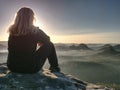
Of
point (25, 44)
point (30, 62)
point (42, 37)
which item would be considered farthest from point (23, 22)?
point (30, 62)

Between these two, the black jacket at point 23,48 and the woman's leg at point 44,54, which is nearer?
the black jacket at point 23,48

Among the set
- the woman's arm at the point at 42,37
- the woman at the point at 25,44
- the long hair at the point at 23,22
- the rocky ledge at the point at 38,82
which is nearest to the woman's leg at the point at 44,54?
the woman at the point at 25,44

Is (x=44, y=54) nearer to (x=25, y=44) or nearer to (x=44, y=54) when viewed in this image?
(x=44, y=54)

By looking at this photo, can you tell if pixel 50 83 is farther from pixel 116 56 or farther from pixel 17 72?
pixel 116 56

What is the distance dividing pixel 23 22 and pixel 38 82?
206 cm

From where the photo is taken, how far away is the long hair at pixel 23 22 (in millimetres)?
10414

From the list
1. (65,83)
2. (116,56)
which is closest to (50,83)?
(65,83)

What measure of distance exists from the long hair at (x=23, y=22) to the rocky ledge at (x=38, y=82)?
148 cm

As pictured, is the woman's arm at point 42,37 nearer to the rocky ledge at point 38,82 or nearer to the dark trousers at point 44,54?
the dark trousers at point 44,54

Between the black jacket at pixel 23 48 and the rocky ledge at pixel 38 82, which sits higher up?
the black jacket at pixel 23 48

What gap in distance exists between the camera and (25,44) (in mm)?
10727

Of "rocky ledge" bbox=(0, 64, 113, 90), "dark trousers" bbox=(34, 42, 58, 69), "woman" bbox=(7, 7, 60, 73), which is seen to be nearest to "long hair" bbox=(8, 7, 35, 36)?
"woman" bbox=(7, 7, 60, 73)

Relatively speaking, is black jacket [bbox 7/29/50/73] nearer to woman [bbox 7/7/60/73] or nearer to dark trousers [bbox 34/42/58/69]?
woman [bbox 7/7/60/73]

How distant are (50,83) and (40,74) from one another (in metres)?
0.80
